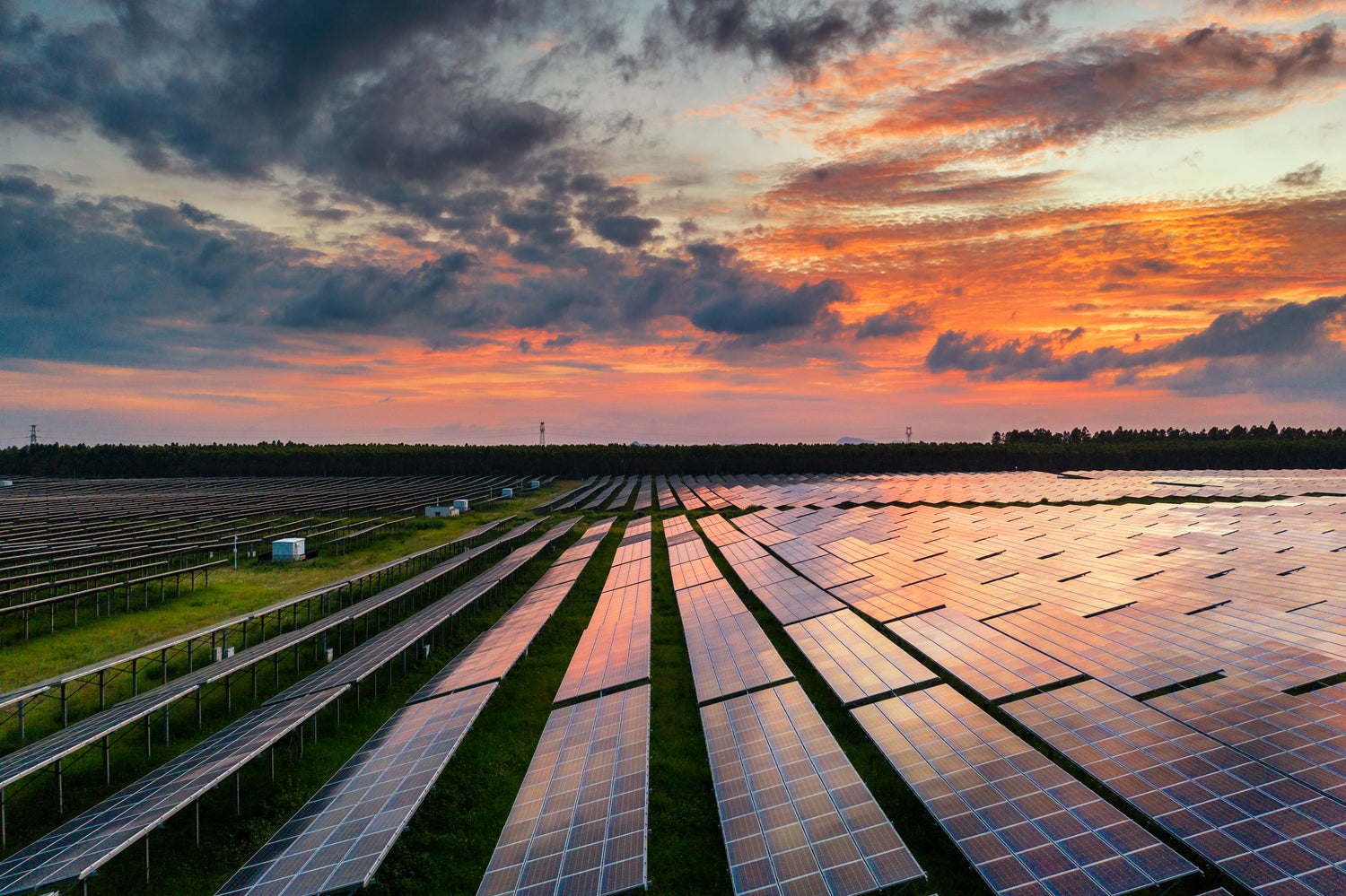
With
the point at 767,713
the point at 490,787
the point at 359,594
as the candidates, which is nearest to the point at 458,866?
the point at 490,787

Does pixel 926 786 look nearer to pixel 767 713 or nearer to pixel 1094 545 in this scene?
pixel 767 713

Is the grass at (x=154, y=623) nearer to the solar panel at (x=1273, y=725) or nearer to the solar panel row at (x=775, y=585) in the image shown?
the solar panel row at (x=775, y=585)

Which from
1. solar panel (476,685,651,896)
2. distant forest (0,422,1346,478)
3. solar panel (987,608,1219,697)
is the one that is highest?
distant forest (0,422,1346,478)

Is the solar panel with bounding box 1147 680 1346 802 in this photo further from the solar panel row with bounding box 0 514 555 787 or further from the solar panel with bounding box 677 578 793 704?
the solar panel row with bounding box 0 514 555 787

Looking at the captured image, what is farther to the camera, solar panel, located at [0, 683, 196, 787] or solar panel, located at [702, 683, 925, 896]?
solar panel, located at [0, 683, 196, 787]

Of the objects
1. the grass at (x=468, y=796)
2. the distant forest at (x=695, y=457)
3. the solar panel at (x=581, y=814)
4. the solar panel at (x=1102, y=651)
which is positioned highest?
the distant forest at (x=695, y=457)

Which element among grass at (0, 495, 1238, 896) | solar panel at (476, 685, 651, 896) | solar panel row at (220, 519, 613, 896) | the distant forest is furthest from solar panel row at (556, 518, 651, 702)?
the distant forest

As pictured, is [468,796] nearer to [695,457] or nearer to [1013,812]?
[1013,812]

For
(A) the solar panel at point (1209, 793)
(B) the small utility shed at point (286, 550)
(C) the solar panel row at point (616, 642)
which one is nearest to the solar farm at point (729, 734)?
(A) the solar panel at point (1209, 793)
